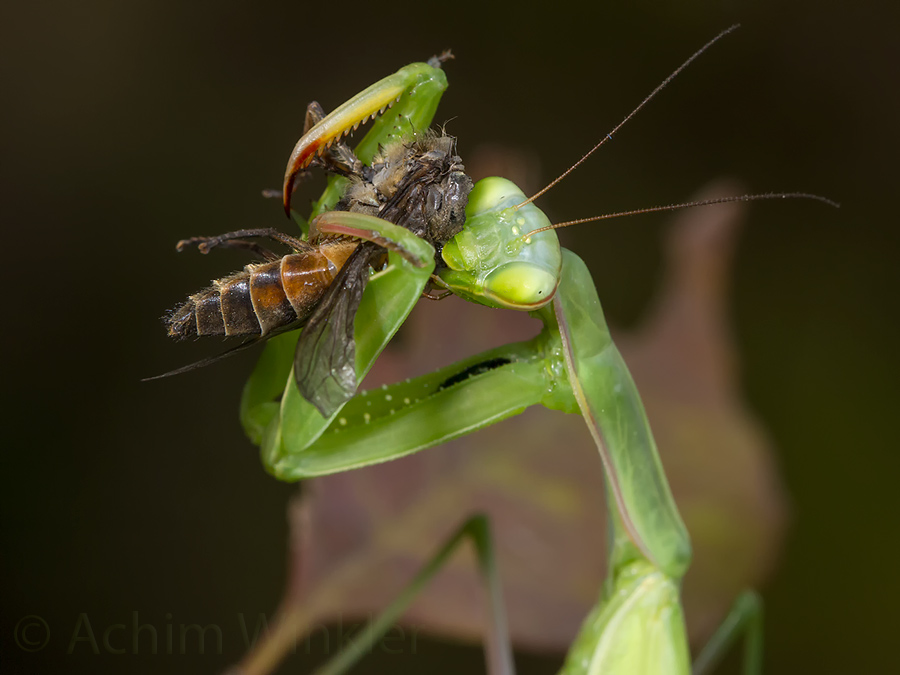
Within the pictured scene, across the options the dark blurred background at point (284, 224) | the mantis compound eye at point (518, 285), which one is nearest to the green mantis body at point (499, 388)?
the mantis compound eye at point (518, 285)

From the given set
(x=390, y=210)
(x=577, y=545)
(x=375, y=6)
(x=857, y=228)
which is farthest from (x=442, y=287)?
(x=857, y=228)

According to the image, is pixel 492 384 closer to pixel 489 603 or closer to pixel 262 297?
pixel 262 297

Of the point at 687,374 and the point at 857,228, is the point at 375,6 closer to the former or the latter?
the point at 687,374

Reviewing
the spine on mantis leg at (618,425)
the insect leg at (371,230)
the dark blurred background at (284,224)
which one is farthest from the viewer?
the dark blurred background at (284,224)

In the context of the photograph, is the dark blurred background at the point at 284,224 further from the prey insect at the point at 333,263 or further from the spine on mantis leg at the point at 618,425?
the prey insect at the point at 333,263

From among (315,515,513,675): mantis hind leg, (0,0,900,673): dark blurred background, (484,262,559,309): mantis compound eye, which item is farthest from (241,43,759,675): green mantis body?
(0,0,900,673): dark blurred background

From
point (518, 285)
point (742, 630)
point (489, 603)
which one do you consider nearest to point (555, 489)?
point (489, 603)
